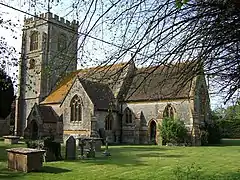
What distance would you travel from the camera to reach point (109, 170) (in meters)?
13.3

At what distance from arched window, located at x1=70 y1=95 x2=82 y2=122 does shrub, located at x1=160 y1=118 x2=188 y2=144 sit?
9406 mm

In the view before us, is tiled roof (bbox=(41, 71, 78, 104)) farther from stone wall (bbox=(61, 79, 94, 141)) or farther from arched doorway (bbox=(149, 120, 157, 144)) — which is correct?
arched doorway (bbox=(149, 120, 157, 144))

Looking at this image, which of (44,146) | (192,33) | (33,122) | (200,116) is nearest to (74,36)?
(192,33)

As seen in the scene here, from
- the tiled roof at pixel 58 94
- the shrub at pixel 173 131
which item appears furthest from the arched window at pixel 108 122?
the tiled roof at pixel 58 94

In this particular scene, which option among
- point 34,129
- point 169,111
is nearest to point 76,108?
point 34,129

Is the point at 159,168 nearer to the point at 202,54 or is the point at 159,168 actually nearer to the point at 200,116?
the point at 202,54

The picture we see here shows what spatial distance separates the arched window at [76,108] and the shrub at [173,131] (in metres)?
9.41

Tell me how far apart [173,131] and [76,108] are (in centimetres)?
1129

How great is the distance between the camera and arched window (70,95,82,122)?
35.3m

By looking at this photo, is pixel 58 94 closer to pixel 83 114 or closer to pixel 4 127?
pixel 83 114

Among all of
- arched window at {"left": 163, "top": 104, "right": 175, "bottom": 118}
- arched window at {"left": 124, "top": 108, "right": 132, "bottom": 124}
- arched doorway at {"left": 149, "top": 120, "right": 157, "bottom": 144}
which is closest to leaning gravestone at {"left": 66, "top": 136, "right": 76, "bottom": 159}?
arched window at {"left": 163, "top": 104, "right": 175, "bottom": 118}

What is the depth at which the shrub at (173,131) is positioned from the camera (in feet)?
104

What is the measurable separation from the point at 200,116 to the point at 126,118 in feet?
28.1

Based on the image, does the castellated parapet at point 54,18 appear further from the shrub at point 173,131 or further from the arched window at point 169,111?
the arched window at point 169,111
